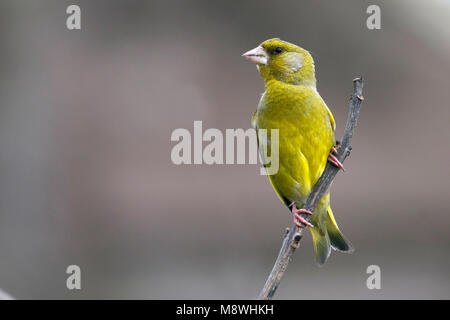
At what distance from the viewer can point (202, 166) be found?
5.12 meters

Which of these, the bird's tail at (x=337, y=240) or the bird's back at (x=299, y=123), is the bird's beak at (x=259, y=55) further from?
the bird's tail at (x=337, y=240)

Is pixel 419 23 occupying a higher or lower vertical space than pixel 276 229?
higher

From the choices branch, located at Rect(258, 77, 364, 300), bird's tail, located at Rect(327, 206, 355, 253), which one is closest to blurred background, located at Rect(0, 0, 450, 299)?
bird's tail, located at Rect(327, 206, 355, 253)

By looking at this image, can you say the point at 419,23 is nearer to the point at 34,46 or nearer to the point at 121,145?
the point at 121,145

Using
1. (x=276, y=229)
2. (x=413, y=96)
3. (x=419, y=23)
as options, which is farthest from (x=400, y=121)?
(x=276, y=229)

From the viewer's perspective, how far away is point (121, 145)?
5.23 m

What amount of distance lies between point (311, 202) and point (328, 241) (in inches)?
27.1

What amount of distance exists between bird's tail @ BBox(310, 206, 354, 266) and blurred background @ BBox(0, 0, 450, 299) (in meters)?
2.25

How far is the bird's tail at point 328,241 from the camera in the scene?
264 cm

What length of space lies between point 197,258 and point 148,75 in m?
1.71

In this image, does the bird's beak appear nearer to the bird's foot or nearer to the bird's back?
the bird's back

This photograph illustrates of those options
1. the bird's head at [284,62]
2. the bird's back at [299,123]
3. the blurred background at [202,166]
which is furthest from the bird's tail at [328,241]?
the blurred background at [202,166]

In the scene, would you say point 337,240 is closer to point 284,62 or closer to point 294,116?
point 294,116

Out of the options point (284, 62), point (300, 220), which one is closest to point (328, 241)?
point (300, 220)
